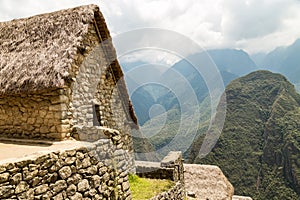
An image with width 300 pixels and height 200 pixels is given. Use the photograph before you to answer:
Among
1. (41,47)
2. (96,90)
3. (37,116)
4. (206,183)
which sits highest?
(41,47)

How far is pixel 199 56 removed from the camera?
12250 millimetres

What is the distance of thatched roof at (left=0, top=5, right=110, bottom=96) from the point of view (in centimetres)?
637

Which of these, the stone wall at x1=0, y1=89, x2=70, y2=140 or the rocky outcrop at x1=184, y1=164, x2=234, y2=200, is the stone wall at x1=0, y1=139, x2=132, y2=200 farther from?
the rocky outcrop at x1=184, y1=164, x2=234, y2=200

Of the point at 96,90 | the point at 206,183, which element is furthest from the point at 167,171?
the point at 206,183

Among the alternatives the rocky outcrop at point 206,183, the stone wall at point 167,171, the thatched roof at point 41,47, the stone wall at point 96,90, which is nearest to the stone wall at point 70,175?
the stone wall at point 96,90

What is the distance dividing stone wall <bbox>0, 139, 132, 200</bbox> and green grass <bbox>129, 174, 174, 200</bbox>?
65.9 inches

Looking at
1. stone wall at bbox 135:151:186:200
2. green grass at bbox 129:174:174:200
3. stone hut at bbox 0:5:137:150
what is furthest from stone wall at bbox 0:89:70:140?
stone wall at bbox 135:151:186:200

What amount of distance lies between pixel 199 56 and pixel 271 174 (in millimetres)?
49555

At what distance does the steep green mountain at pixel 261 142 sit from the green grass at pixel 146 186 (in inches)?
1578

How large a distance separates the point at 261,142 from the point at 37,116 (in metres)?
62.2

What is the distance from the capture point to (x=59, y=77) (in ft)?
20.2

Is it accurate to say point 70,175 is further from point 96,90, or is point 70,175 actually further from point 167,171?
point 167,171

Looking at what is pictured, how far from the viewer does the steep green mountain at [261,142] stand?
48.8m

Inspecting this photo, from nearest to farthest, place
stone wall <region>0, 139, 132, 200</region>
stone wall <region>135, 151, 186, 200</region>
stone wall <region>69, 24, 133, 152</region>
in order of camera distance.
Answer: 1. stone wall <region>0, 139, 132, 200</region>
2. stone wall <region>69, 24, 133, 152</region>
3. stone wall <region>135, 151, 186, 200</region>
